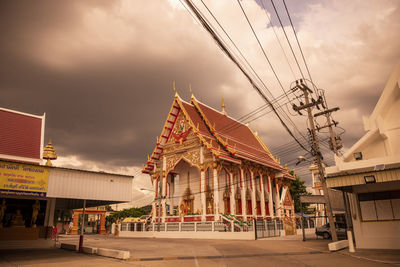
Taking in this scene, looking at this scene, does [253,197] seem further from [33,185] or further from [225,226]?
[33,185]

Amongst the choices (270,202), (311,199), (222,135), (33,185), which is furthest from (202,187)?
(33,185)

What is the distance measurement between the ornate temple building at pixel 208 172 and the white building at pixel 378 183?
10.7 metres

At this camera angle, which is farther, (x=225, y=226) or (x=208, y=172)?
(x=208, y=172)

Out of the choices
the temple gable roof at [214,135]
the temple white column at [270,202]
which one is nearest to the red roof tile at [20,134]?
the temple gable roof at [214,135]

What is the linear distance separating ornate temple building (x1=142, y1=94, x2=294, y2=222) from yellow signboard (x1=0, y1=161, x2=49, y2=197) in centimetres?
1279

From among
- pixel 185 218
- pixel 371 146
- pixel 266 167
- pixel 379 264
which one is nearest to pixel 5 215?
pixel 185 218

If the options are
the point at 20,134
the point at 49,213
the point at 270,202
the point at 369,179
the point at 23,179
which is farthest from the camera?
the point at 270,202

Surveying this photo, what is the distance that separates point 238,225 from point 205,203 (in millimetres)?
3692

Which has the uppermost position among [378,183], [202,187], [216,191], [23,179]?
[202,187]

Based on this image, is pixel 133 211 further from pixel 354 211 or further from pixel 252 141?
pixel 354 211

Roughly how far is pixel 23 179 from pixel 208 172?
618 inches

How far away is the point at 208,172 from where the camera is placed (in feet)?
78.5

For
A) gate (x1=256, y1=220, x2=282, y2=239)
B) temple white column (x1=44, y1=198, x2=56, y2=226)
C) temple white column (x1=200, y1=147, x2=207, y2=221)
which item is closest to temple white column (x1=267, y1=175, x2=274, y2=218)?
gate (x1=256, y1=220, x2=282, y2=239)

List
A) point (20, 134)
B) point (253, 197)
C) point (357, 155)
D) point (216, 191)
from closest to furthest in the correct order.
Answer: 1. point (357, 155)
2. point (20, 134)
3. point (216, 191)
4. point (253, 197)
